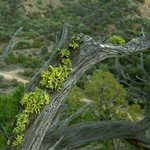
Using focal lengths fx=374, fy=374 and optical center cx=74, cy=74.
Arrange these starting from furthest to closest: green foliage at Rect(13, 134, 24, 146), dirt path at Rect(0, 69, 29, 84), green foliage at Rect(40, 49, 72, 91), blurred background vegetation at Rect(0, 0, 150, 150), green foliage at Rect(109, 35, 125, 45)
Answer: blurred background vegetation at Rect(0, 0, 150, 150) → dirt path at Rect(0, 69, 29, 84) → green foliage at Rect(109, 35, 125, 45) → green foliage at Rect(40, 49, 72, 91) → green foliage at Rect(13, 134, 24, 146)

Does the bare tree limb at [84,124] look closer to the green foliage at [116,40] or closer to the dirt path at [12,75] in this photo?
the green foliage at [116,40]

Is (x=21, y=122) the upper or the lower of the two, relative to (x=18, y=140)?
upper

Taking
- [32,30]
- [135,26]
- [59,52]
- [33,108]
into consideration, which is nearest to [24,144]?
[33,108]

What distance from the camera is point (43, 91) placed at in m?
3.01

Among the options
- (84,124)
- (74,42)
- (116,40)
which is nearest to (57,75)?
(74,42)

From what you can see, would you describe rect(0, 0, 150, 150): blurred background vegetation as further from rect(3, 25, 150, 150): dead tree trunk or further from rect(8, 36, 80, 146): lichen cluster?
rect(8, 36, 80, 146): lichen cluster

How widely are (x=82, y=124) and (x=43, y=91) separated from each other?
1164 mm

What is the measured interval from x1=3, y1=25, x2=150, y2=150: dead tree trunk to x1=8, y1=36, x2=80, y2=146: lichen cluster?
0.05 metres

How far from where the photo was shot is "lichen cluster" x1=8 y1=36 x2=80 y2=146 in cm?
295

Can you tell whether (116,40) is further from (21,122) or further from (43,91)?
(21,122)

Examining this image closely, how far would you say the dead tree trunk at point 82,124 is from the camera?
120 inches

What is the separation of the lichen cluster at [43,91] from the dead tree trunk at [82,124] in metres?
0.05

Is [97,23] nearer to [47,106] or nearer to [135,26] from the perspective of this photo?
[135,26]

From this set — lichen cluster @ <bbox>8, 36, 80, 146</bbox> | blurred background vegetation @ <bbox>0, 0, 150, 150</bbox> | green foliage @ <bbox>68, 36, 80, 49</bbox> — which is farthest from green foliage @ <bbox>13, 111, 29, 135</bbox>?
blurred background vegetation @ <bbox>0, 0, 150, 150</bbox>
